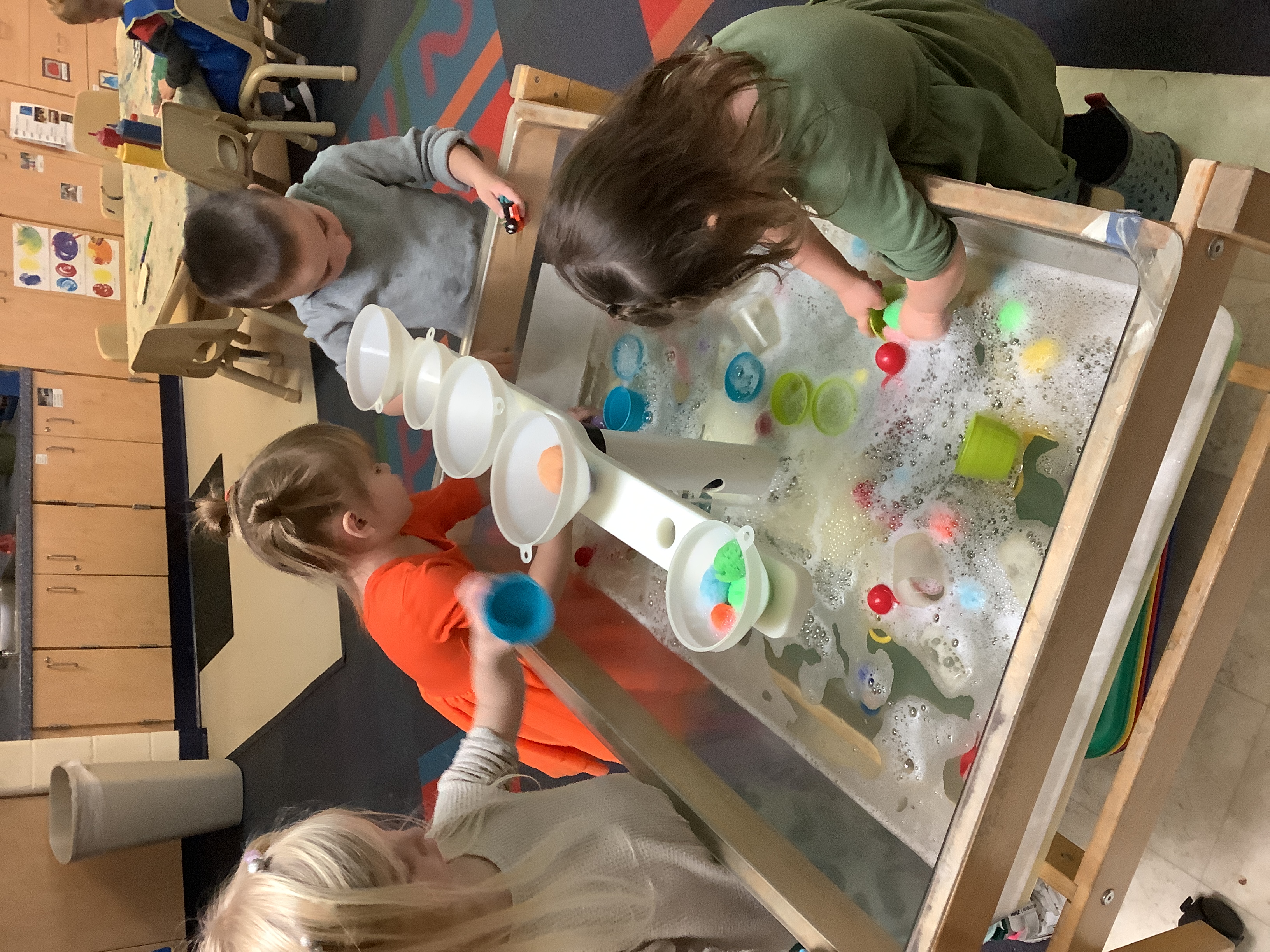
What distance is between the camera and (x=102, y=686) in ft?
9.07

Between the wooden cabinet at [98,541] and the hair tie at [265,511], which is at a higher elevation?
the hair tie at [265,511]

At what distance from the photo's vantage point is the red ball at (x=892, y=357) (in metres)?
0.91

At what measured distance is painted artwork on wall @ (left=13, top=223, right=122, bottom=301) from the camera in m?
2.97

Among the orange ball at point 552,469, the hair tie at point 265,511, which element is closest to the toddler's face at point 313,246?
the hair tie at point 265,511

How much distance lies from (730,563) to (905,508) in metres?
0.31

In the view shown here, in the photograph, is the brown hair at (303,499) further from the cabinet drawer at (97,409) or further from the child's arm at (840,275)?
the cabinet drawer at (97,409)

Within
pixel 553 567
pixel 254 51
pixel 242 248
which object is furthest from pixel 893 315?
pixel 254 51

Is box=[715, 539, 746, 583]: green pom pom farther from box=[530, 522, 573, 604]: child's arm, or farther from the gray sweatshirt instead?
→ the gray sweatshirt

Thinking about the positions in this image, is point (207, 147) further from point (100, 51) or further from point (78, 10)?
point (100, 51)

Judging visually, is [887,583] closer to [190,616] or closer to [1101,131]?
[1101,131]

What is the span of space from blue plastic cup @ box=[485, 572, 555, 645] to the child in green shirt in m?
0.40

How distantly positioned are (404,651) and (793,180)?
2.44 feet

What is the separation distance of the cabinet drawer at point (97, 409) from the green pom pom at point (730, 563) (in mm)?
3014

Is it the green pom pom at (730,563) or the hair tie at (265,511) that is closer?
the green pom pom at (730,563)
